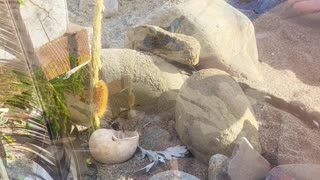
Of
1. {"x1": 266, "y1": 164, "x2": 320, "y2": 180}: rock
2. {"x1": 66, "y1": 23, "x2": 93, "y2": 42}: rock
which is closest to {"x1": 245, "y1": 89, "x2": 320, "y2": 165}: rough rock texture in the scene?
{"x1": 266, "y1": 164, "x2": 320, "y2": 180}: rock

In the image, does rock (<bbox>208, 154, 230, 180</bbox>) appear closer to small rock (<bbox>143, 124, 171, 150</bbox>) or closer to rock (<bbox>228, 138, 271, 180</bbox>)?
rock (<bbox>228, 138, 271, 180</bbox>)

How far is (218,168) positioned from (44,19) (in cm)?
65

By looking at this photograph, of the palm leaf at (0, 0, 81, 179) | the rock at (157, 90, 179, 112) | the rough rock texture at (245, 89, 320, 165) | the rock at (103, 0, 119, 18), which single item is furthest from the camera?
the rock at (103, 0, 119, 18)

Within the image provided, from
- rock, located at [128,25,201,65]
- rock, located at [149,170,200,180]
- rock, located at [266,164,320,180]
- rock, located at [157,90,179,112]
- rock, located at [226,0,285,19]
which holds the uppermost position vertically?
rock, located at [226,0,285,19]

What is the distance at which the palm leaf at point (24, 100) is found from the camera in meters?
1.11

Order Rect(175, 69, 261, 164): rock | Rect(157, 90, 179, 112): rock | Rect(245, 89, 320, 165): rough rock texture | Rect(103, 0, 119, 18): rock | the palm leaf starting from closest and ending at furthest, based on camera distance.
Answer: the palm leaf
Rect(245, 89, 320, 165): rough rock texture
Rect(175, 69, 261, 164): rock
Rect(157, 90, 179, 112): rock
Rect(103, 0, 119, 18): rock

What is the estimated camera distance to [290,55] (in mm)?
1260

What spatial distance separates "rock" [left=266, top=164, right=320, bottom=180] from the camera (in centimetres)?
114

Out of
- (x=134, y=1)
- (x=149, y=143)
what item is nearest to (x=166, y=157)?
(x=149, y=143)

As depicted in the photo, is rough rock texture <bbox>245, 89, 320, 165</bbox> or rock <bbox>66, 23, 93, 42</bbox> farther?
rock <bbox>66, 23, 93, 42</bbox>

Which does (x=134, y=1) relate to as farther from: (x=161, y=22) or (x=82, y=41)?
(x=82, y=41)

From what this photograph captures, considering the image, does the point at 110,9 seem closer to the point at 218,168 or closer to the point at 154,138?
the point at 154,138

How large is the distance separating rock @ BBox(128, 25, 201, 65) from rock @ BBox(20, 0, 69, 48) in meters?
0.23

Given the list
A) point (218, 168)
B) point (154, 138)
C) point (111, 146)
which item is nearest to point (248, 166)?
point (218, 168)
